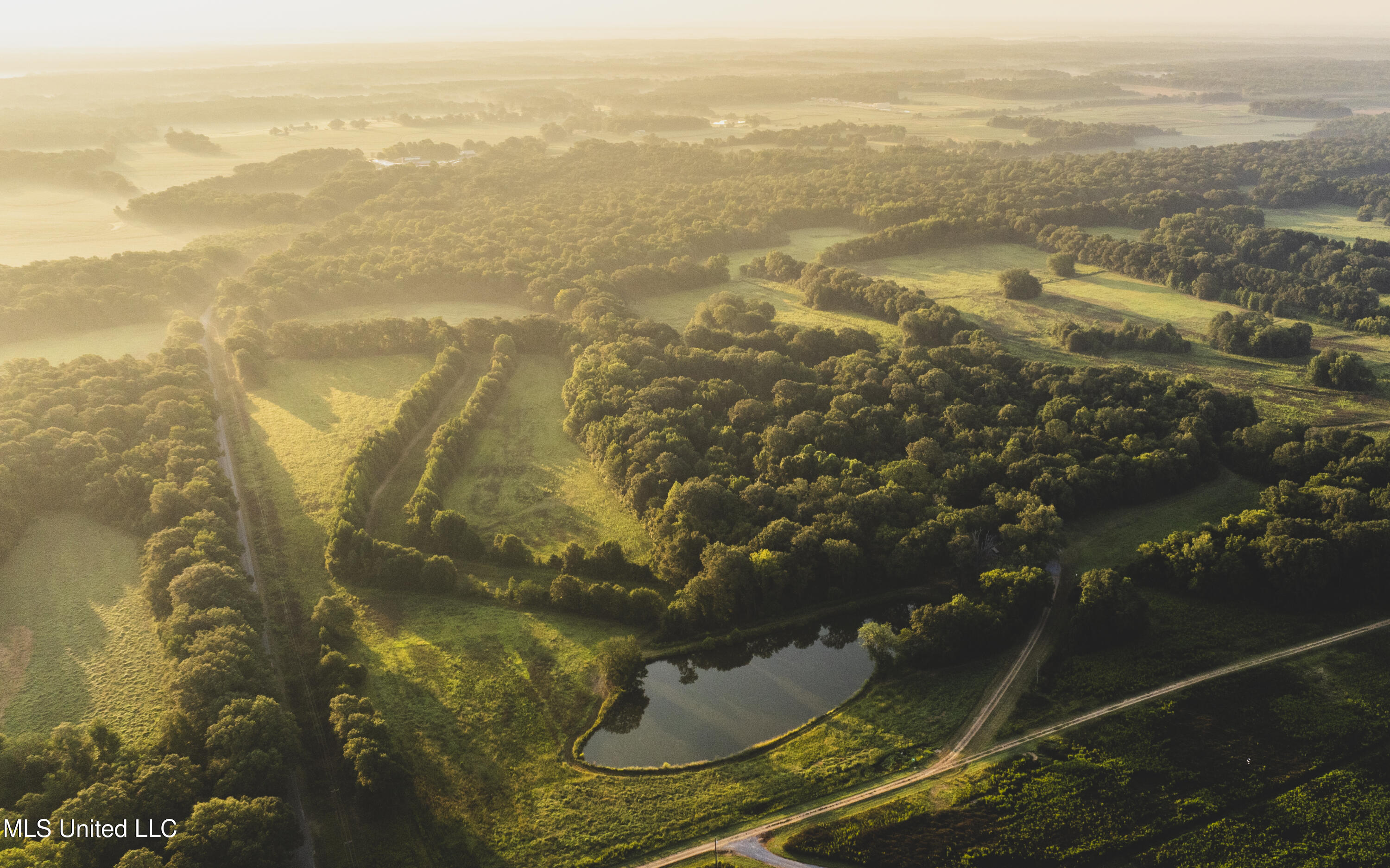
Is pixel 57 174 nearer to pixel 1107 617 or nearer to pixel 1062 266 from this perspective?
pixel 1062 266

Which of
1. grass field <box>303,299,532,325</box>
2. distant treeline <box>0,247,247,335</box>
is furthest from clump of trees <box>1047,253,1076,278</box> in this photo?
distant treeline <box>0,247,247,335</box>

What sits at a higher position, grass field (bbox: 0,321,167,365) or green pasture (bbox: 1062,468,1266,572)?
grass field (bbox: 0,321,167,365)

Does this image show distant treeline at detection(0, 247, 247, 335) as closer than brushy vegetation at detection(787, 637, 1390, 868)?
No

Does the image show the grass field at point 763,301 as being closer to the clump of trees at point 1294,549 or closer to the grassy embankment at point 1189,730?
the clump of trees at point 1294,549

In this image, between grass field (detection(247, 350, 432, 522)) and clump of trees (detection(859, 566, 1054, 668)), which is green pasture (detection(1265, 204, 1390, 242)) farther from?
grass field (detection(247, 350, 432, 522))

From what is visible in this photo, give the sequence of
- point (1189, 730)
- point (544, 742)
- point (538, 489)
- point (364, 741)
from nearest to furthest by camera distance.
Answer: point (364, 741)
point (1189, 730)
point (544, 742)
point (538, 489)

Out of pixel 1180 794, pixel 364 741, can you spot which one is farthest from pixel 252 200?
pixel 1180 794

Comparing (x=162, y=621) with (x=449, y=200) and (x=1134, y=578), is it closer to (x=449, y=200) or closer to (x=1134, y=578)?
(x=1134, y=578)

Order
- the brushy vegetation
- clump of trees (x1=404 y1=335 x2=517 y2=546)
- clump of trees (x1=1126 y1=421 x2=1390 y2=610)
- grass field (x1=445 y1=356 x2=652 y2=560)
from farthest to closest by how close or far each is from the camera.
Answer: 1. grass field (x1=445 y1=356 x2=652 y2=560)
2. clump of trees (x1=404 y1=335 x2=517 y2=546)
3. clump of trees (x1=1126 y1=421 x2=1390 y2=610)
4. the brushy vegetation
